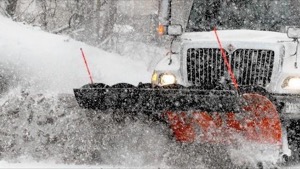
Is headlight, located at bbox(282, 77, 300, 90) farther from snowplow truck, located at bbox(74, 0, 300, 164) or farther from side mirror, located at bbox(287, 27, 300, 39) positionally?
side mirror, located at bbox(287, 27, 300, 39)

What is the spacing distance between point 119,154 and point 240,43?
179 cm

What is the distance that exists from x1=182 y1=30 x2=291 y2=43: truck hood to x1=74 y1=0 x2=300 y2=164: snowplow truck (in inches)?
0.5

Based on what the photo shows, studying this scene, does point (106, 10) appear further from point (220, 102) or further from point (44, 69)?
point (220, 102)

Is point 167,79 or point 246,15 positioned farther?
point 246,15

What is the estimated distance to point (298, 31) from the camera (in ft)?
20.6

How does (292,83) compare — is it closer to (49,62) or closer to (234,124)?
(234,124)

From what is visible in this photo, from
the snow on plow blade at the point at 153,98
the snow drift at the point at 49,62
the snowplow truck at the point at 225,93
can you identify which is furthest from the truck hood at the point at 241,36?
the snow drift at the point at 49,62

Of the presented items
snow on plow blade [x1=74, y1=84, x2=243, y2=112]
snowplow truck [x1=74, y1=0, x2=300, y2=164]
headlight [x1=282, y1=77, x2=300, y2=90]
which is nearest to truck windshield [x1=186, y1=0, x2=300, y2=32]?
snowplow truck [x1=74, y1=0, x2=300, y2=164]

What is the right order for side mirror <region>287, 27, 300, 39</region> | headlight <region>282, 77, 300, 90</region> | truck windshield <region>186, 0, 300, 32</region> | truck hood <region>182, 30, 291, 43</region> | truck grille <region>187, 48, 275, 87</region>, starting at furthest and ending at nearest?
truck windshield <region>186, 0, 300, 32</region>, truck hood <region>182, 30, 291, 43</region>, side mirror <region>287, 27, 300, 39</region>, truck grille <region>187, 48, 275, 87</region>, headlight <region>282, 77, 300, 90</region>

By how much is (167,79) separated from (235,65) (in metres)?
0.81

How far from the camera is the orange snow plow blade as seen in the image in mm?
5172

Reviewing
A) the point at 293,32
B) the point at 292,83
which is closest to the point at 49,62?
the point at 293,32

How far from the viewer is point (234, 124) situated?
17.6 ft

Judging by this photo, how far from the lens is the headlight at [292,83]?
6.02m
